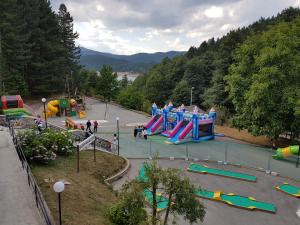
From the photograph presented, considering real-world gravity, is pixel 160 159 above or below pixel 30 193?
below

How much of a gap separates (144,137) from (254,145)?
1034 centimetres

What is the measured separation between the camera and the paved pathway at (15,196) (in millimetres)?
9016

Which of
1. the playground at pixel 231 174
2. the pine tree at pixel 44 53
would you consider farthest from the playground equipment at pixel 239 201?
the pine tree at pixel 44 53

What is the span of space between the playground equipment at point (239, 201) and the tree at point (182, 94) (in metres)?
43.8

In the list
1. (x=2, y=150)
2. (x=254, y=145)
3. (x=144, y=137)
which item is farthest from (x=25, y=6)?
(x=254, y=145)

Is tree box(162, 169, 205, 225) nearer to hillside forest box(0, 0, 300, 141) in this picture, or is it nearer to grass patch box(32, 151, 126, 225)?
grass patch box(32, 151, 126, 225)

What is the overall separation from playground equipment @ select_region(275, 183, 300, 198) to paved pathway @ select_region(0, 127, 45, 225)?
13439mm

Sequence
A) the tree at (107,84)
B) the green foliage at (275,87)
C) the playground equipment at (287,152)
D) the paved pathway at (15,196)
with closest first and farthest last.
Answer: the paved pathway at (15,196) → the playground equipment at (287,152) → the green foliage at (275,87) → the tree at (107,84)

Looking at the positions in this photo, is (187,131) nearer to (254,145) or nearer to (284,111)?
(254,145)

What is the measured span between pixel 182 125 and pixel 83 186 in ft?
53.2

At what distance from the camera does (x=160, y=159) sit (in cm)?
2161

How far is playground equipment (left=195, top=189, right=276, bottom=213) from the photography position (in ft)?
46.9

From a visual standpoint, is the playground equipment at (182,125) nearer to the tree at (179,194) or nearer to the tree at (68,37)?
the tree at (179,194)

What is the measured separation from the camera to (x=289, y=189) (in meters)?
16.7
